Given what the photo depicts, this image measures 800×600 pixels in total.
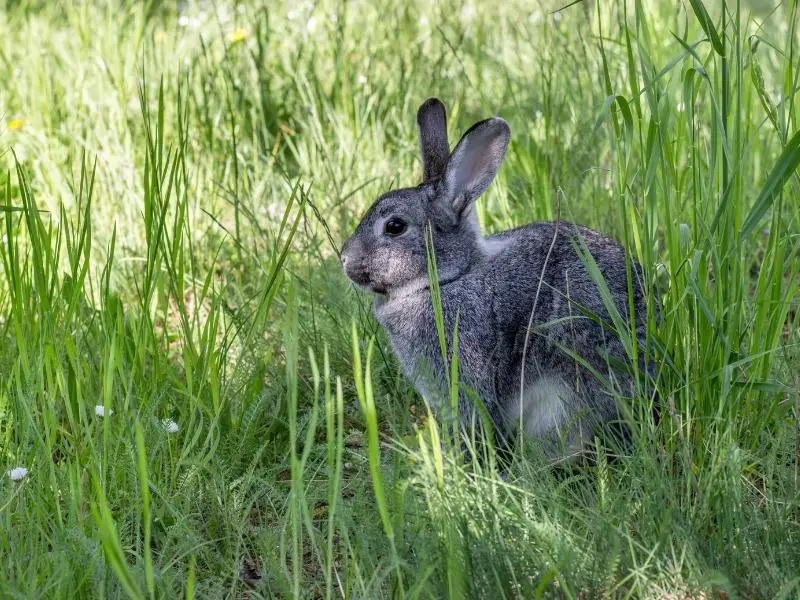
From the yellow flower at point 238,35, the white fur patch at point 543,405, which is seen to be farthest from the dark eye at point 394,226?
the yellow flower at point 238,35

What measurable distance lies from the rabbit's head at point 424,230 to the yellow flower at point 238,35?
2378 millimetres

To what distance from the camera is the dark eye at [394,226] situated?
3.86 metres

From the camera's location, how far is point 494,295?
3.71m

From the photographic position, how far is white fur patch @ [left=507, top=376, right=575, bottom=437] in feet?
11.3

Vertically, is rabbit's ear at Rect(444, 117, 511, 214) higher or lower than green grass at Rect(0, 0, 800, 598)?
higher

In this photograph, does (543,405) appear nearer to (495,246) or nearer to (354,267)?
(495,246)

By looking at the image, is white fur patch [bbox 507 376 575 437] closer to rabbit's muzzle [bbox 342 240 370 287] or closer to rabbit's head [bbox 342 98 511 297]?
rabbit's head [bbox 342 98 511 297]

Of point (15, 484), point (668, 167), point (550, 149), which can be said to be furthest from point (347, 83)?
point (15, 484)

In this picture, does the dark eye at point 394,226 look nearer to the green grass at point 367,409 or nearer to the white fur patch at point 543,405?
the green grass at point 367,409

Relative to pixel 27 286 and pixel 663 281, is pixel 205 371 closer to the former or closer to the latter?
pixel 27 286

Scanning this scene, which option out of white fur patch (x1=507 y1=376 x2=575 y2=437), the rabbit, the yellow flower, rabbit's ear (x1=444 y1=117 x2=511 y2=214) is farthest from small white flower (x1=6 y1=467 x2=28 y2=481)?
the yellow flower

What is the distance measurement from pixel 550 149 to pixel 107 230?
208 cm

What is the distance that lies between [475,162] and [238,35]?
2.91 m

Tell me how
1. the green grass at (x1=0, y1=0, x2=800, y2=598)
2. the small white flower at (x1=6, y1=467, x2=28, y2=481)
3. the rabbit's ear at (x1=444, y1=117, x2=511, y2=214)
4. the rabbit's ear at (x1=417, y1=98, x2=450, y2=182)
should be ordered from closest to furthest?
the green grass at (x1=0, y1=0, x2=800, y2=598)
the small white flower at (x1=6, y1=467, x2=28, y2=481)
the rabbit's ear at (x1=444, y1=117, x2=511, y2=214)
the rabbit's ear at (x1=417, y1=98, x2=450, y2=182)
